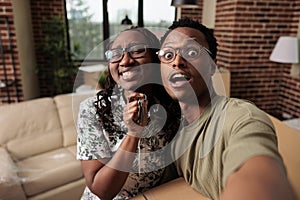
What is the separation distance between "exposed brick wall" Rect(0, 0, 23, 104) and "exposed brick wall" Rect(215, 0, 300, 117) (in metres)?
2.52

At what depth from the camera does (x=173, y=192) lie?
2.51 ft

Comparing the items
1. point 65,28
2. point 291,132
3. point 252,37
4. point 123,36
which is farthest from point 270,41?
point 65,28

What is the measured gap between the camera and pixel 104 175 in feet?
2.49

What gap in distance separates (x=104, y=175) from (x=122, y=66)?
0.34 metres

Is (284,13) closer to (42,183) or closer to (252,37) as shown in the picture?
(252,37)

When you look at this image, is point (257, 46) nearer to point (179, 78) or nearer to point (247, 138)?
point (179, 78)

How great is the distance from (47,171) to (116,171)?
1524 millimetres

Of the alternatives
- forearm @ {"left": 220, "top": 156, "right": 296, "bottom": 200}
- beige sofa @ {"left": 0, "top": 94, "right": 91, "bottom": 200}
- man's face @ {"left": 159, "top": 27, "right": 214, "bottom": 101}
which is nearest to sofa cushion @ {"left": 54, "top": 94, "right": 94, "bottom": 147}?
beige sofa @ {"left": 0, "top": 94, "right": 91, "bottom": 200}

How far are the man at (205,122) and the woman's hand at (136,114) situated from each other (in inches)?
3.7

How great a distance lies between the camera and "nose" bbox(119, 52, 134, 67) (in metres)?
0.72

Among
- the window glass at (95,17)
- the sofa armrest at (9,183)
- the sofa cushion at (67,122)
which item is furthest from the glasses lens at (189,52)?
the window glass at (95,17)

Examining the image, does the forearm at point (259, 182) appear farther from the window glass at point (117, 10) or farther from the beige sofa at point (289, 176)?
the window glass at point (117, 10)

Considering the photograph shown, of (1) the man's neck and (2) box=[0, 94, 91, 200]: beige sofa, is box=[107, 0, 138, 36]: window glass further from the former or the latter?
(1) the man's neck

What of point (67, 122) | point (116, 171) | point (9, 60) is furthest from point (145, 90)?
point (9, 60)
